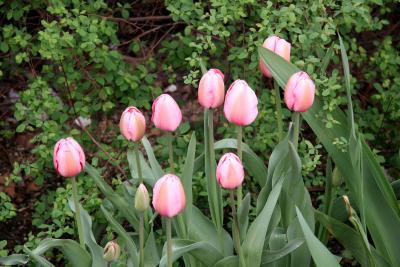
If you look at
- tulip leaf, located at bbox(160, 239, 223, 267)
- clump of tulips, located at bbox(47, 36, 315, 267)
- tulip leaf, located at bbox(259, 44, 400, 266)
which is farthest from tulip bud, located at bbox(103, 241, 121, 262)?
Answer: tulip leaf, located at bbox(259, 44, 400, 266)

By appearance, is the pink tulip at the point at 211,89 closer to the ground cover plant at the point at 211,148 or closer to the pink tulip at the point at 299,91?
the ground cover plant at the point at 211,148

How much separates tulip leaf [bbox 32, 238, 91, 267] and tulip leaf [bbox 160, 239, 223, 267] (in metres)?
0.21

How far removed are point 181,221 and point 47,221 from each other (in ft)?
3.42

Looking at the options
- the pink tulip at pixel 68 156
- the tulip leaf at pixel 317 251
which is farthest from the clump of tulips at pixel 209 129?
the tulip leaf at pixel 317 251

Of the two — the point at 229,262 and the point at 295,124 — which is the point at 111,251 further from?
the point at 295,124

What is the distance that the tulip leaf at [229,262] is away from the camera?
6.07 ft

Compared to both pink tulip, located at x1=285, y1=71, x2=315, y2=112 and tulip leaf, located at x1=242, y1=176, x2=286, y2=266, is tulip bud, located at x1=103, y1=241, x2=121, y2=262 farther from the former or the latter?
pink tulip, located at x1=285, y1=71, x2=315, y2=112

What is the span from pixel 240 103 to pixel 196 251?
0.39m

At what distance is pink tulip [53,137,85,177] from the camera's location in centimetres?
169

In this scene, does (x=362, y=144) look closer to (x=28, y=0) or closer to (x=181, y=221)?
(x=181, y=221)

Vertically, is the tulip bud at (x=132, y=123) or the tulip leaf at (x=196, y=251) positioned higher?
the tulip bud at (x=132, y=123)

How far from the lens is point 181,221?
1.91m

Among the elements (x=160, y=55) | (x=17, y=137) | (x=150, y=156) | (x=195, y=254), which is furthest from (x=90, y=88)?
(x=195, y=254)

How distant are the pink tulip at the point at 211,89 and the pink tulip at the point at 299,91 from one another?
0.51 ft
